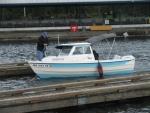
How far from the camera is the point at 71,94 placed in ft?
63.7

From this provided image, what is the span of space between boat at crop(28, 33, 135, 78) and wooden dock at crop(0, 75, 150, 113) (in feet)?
16.4

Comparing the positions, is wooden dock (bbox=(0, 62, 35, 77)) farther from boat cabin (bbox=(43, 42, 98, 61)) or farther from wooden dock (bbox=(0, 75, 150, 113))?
wooden dock (bbox=(0, 75, 150, 113))

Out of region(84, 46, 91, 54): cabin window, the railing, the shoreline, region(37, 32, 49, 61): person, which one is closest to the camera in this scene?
region(84, 46, 91, 54): cabin window

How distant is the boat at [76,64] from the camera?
26797 mm

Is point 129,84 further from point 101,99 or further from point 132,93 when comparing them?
point 101,99

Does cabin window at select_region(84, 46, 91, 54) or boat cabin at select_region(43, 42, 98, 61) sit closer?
boat cabin at select_region(43, 42, 98, 61)

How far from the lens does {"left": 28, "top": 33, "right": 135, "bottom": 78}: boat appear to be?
87.9ft

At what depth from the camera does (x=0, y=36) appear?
6500 centimetres

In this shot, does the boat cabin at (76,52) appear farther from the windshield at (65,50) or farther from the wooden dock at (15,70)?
the wooden dock at (15,70)

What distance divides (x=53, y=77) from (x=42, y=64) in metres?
1.26

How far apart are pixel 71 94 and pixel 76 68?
7.75 meters

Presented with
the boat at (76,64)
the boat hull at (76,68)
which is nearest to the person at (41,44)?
the boat at (76,64)

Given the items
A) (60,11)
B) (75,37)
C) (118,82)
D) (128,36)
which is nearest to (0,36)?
(75,37)

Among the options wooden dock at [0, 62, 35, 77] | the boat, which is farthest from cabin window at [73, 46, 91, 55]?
wooden dock at [0, 62, 35, 77]
